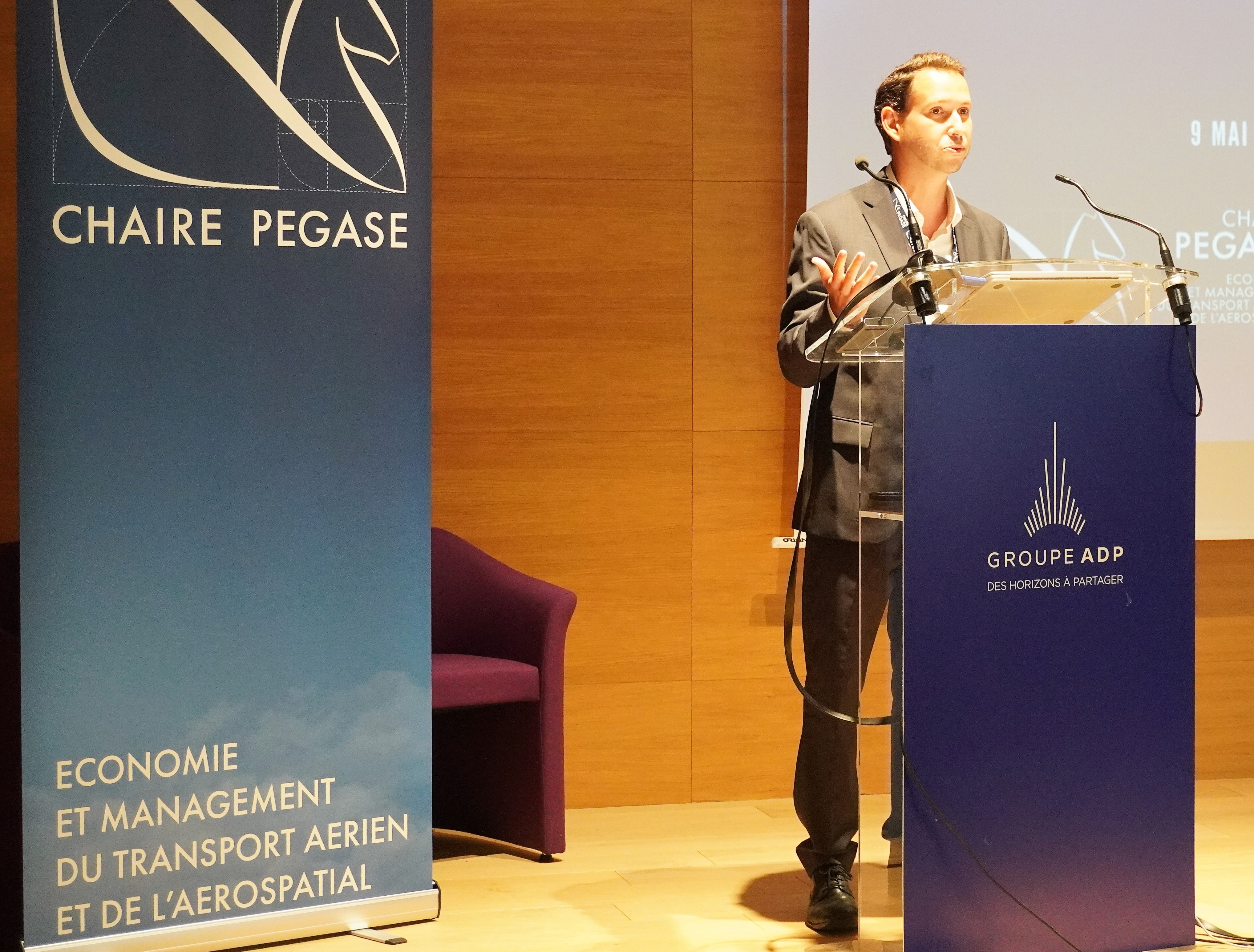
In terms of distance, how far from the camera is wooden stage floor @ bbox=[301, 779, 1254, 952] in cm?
302

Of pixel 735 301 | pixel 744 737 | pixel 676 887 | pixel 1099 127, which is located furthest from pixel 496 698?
pixel 1099 127

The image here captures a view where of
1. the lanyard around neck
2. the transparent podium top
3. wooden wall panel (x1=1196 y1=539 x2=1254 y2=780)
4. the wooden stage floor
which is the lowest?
the wooden stage floor

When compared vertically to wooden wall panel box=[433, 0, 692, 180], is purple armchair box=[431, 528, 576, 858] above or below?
below

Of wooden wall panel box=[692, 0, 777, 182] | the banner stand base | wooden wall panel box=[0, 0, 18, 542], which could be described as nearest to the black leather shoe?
the banner stand base

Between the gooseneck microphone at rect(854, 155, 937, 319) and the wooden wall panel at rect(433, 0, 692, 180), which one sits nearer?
the gooseneck microphone at rect(854, 155, 937, 319)

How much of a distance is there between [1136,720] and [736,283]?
2.30 meters

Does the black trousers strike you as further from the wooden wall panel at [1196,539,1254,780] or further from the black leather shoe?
the wooden wall panel at [1196,539,1254,780]

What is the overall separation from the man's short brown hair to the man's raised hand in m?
0.66

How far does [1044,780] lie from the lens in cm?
244

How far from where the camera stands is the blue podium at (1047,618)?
2383 mm

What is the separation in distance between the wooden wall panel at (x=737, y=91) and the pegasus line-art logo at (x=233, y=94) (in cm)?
157

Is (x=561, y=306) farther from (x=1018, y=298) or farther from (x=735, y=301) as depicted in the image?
(x=1018, y=298)

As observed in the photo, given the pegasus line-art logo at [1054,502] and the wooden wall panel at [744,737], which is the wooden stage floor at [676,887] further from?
the pegasus line-art logo at [1054,502]

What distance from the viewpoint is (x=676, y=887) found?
3521mm
